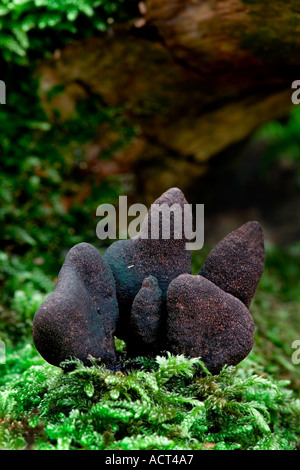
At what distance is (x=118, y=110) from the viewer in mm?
2871

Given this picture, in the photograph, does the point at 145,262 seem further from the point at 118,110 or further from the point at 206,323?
the point at 118,110

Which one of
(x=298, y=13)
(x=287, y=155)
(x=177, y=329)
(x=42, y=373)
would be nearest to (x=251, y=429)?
(x=177, y=329)

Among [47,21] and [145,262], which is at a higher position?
[47,21]

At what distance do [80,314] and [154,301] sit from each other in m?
0.23

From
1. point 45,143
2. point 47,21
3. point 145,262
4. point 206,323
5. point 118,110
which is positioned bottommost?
point 206,323

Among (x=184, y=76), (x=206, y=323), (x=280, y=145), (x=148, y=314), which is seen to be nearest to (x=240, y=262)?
(x=206, y=323)

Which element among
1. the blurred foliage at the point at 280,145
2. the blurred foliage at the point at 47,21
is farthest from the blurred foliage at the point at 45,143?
the blurred foliage at the point at 280,145

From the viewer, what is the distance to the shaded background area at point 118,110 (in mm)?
2221

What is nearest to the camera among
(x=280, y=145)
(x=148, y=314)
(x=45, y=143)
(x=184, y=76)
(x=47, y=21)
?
(x=148, y=314)

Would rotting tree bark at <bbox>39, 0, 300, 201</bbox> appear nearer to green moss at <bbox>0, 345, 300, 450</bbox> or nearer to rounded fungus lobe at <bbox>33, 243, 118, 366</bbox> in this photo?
rounded fungus lobe at <bbox>33, 243, 118, 366</bbox>

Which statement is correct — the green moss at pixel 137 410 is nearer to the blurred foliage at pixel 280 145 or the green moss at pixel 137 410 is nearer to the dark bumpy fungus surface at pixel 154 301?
the dark bumpy fungus surface at pixel 154 301

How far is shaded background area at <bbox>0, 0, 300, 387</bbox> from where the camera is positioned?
2.22 metres

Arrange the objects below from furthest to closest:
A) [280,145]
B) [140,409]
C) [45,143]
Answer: [280,145]
[45,143]
[140,409]

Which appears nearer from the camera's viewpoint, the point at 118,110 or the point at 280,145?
the point at 118,110
